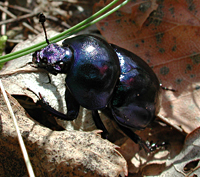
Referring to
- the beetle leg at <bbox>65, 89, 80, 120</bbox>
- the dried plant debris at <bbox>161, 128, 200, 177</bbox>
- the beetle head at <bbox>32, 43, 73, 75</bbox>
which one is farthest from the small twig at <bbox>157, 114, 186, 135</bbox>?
the beetle head at <bbox>32, 43, 73, 75</bbox>

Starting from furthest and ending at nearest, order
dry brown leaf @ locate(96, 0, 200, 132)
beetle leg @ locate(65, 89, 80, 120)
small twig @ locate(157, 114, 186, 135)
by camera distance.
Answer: dry brown leaf @ locate(96, 0, 200, 132) → small twig @ locate(157, 114, 186, 135) → beetle leg @ locate(65, 89, 80, 120)

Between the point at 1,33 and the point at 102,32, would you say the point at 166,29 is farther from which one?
the point at 1,33

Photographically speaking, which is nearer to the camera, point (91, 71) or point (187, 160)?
point (91, 71)

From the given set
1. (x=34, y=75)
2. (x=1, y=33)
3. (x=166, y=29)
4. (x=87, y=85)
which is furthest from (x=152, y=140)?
(x=1, y=33)

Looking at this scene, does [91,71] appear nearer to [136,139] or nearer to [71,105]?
[71,105]

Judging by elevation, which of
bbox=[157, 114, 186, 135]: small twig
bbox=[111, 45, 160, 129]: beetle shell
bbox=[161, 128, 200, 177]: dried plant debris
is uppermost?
bbox=[111, 45, 160, 129]: beetle shell

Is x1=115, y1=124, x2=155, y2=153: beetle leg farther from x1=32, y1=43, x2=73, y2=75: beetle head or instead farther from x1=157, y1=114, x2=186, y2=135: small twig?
x1=32, y1=43, x2=73, y2=75: beetle head

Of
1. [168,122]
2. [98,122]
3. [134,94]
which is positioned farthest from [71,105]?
[168,122]
